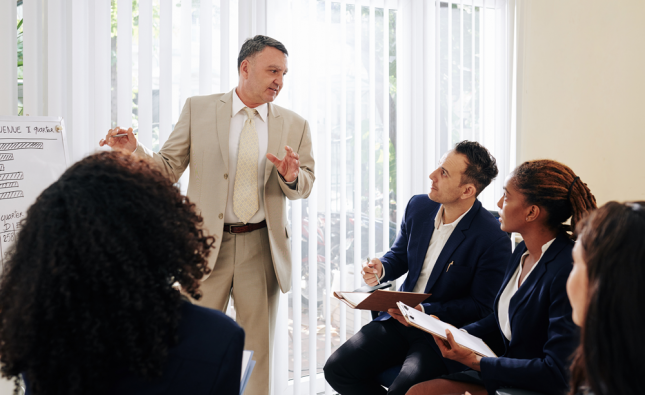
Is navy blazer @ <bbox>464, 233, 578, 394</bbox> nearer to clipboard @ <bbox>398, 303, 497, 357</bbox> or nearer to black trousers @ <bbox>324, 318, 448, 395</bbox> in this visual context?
clipboard @ <bbox>398, 303, 497, 357</bbox>

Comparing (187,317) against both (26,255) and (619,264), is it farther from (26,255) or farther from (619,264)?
(619,264)

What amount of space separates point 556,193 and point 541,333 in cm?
48

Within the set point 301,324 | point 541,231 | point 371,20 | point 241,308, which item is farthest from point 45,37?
point 541,231

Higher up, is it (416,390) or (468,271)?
(468,271)

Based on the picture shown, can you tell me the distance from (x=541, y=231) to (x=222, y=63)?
1944mm

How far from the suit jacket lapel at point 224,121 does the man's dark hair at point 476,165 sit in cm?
114

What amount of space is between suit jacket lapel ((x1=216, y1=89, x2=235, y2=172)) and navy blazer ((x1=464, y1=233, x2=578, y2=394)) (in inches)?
56.4

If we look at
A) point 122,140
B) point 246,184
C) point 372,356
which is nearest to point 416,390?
point 372,356

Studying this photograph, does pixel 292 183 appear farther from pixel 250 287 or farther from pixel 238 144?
pixel 250 287

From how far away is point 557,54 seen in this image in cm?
276

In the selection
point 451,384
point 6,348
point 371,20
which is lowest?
point 451,384

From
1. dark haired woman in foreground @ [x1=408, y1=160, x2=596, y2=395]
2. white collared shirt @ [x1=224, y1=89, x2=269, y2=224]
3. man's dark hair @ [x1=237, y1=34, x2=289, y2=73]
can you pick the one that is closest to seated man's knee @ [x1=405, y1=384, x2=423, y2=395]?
dark haired woman in foreground @ [x1=408, y1=160, x2=596, y2=395]

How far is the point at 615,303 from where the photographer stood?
75cm

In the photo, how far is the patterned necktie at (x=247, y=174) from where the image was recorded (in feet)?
7.29
